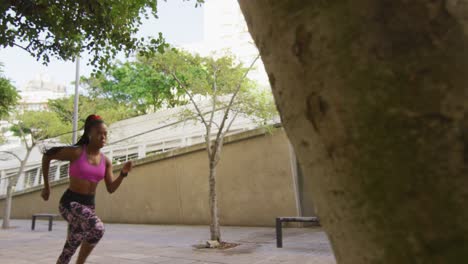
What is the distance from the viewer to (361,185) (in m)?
0.76

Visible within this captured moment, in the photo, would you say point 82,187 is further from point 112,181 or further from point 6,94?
point 6,94

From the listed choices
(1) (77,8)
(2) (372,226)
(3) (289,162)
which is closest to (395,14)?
(2) (372,226)

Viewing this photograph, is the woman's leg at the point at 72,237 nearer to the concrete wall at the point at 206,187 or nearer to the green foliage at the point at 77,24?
the green foliage at the point at 77,24

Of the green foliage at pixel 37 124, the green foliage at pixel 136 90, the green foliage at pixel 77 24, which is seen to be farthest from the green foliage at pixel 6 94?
the green foliage at pixel 136 90

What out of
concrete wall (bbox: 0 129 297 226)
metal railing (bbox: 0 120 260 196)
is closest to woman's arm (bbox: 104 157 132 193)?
concrete wall (bbox: 0 129 297 226)

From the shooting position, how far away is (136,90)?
2655 cm

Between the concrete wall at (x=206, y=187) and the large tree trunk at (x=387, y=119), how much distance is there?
9.66 meters

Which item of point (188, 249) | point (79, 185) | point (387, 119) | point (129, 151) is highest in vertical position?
point (129, 151)

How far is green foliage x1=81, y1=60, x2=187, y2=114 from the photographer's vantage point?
84.9 ft

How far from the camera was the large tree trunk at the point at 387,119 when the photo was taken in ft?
2.27

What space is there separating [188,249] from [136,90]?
67.5 ft

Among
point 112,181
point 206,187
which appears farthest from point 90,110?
point 112,181

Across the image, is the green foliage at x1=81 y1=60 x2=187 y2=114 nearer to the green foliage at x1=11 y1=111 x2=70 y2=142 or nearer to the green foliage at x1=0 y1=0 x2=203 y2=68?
the green foliage at x1=11 y1=111 x2=70 y2=142

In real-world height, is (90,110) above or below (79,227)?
above
